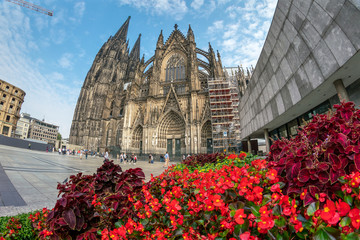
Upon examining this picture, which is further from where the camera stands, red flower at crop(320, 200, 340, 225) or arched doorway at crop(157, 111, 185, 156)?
arched doorway at crop(157, 111, 185, 156)

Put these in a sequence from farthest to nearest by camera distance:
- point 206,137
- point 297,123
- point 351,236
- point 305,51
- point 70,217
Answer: point 206,137
point 297,123
point 305,51
point 70,217
point 351,236

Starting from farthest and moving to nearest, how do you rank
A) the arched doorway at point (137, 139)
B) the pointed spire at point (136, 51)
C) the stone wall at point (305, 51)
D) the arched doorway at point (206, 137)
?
the pointed spire at point (136, 51)
the arched doorway at point (137, 139)
the arched doorway at point (206, 137)
the stone wall at point (305, 51)

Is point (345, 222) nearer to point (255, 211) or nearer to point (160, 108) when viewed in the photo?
point (255, 211)

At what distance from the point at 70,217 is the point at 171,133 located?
22.1 meters

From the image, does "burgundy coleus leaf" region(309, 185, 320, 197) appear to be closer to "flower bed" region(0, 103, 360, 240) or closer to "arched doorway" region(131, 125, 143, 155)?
"flower bed" region(0, 103, 360, 240)

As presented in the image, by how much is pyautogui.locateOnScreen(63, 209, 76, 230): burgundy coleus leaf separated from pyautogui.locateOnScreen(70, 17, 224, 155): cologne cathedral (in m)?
18.0

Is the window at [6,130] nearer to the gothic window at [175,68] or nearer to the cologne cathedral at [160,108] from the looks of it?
the cologne cathedral at [160,108]

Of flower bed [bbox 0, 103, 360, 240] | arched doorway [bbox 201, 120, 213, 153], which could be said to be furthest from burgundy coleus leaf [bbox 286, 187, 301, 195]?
arched doorway [bbox 201, 120, 213, 153]

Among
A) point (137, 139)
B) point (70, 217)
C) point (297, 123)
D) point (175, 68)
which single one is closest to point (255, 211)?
point (70, 217)

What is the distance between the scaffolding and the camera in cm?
1880

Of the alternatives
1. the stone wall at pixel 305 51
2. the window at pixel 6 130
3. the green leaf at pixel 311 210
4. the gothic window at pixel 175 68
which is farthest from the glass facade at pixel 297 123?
the window at pixel 6 130

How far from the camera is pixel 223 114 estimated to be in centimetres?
2019

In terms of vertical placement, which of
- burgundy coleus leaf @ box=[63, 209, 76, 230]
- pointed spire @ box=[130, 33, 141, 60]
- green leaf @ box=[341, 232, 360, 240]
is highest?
pointed spire @ box=[130, 33, 141, 60]

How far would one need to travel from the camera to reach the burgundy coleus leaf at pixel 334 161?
3.03ft
